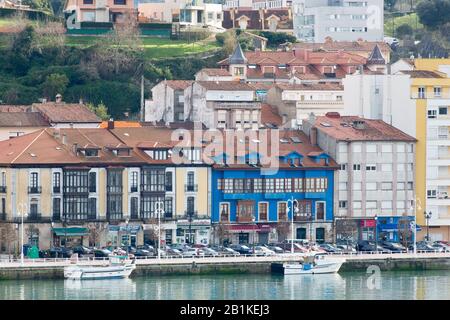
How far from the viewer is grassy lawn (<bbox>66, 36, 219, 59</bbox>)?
111750 mm

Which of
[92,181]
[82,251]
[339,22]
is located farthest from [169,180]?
[339,22]

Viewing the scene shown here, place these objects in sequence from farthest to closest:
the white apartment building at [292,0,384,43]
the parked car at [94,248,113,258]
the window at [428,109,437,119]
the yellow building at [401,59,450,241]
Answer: the white apartment building at [292,0,384,43], the window at [428,109,437,119], the yellow building at [401,59,450,241], the parked car at [94,248,113,258]

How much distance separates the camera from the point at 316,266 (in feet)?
252

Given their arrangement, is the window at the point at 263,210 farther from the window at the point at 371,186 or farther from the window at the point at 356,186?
the window at the point at 371,186

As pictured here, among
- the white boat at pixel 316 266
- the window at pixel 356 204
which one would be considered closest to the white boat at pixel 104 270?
the white boat at pixel 316 266

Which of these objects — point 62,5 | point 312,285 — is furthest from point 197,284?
point 62,5

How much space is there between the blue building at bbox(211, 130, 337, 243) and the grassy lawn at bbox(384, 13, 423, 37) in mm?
50079

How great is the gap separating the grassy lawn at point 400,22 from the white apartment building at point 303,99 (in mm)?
36144

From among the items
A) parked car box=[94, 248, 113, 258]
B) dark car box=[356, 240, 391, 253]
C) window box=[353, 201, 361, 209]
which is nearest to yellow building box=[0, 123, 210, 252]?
parked car box=[94, 248, 113, 258]

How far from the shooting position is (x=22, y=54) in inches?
4247

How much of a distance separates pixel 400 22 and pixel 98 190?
60.7 m

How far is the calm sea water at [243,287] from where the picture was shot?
221ft

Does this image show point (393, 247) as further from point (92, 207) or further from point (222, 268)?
point (92, 207)

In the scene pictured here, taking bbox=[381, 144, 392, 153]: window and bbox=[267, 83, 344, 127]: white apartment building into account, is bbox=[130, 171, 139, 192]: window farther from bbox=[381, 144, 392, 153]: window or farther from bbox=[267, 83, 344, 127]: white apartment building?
bbox=[267, 83, 344, 127]: white apartment building
